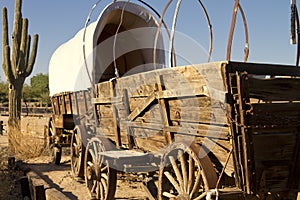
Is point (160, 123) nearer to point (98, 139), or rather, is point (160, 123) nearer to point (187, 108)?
point (187, 108)

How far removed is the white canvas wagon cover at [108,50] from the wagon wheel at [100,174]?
947 millimetres

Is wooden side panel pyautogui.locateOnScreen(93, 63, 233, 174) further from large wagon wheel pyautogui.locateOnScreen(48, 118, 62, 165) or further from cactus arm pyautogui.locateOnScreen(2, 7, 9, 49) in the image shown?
cactus arm pyautogui.locateOnScreen(2, 7, 9, 49)

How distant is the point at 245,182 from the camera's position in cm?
271

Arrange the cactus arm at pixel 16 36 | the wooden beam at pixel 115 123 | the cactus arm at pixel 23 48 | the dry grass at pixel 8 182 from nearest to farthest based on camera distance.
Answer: the wooden beam at pixel 115 123, the dry grass at pixel 8 182, the cactus arm at pixel 16 36, the cactus arm at pixel 23 48

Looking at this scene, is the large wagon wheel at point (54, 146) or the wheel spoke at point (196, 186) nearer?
the wheel spoke at point (196, 186)

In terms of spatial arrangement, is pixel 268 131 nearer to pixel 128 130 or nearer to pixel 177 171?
pixel 177 171

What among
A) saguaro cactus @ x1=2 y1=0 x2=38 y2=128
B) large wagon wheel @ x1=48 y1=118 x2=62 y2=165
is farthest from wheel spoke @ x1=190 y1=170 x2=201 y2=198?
saguaro cactus @ x1=2 y1=0 x2=38 y2=128

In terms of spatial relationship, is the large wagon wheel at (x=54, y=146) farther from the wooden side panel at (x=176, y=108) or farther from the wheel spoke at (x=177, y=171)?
the wheel spoke at (x=177, y=171)

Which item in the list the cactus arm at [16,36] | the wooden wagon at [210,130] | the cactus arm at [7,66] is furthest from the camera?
the cactus arm at [16,36]

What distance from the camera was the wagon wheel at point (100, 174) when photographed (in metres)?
4.77

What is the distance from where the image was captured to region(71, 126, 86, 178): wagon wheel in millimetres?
5995

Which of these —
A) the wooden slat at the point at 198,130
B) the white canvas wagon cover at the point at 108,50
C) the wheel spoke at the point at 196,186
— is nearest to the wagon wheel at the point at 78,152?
the white canvas wagon cover at the point at 108,50

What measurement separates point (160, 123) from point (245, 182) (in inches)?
46.2

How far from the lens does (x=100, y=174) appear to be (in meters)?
5.00
